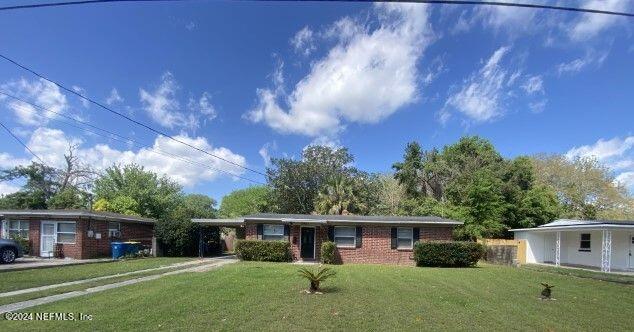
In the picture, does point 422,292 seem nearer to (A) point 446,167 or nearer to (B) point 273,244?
(B) point 273,244

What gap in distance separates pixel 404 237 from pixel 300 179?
791 inches

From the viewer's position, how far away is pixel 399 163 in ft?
140

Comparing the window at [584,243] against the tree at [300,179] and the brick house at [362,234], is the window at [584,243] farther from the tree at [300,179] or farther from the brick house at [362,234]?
the tree at [300,179]

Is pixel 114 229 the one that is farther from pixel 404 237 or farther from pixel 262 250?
pixel 404 237

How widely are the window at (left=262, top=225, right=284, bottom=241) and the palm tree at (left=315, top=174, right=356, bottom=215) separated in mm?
10528

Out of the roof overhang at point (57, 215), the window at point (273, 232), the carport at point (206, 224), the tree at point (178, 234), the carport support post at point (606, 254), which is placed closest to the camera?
the carport support post at point (606, 254)

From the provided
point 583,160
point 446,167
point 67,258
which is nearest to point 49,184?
point 67,258

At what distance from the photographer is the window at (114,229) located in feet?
81.4

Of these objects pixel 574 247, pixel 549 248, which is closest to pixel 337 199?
pixel 549 248

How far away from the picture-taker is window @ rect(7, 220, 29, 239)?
23719mm

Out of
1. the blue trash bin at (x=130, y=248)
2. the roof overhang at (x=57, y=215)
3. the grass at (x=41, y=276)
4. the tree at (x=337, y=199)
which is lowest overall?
the blue trash bin at (x=130, y=248)

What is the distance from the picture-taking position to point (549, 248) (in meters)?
27.6

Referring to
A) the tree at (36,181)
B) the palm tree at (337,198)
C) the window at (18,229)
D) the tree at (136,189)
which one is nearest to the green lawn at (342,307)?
the window at (18,229)

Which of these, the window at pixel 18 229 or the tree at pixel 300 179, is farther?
the tree at pixel 300 179
